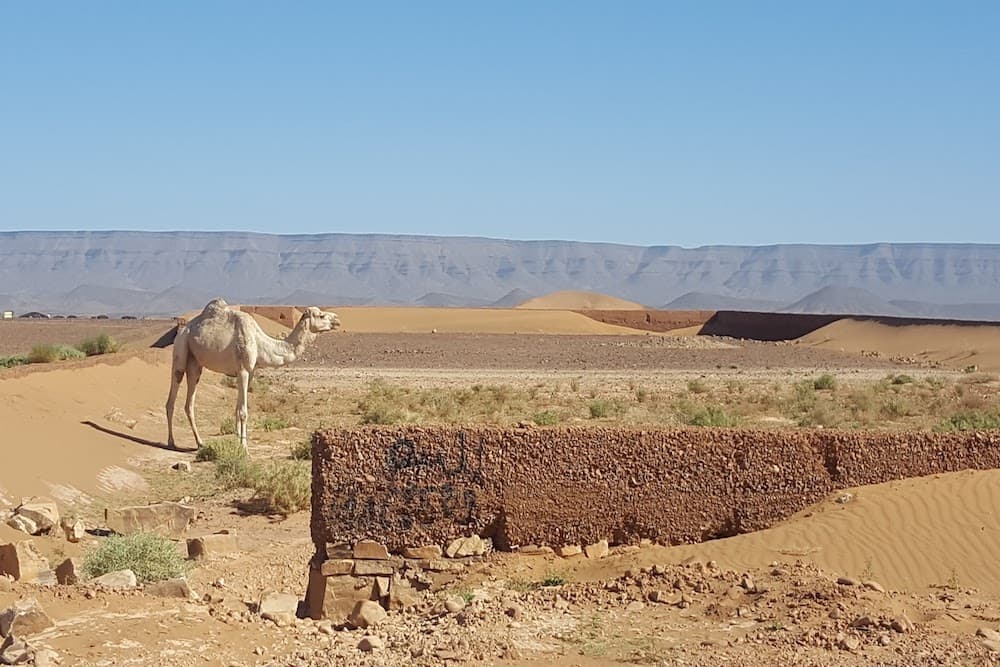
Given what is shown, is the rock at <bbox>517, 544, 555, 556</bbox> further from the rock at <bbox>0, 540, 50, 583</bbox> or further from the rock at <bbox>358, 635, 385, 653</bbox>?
the rock at <bbox>0, 540, 50, 583</bbox>

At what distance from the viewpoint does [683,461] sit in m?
11.3

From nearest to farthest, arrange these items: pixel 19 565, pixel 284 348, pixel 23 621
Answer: pixel 23 621 → pixel 19 565 → pixel 284 348

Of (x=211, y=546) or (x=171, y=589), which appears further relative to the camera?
(x=211, y=546)

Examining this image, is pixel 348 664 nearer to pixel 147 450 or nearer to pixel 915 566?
pixel 915 566

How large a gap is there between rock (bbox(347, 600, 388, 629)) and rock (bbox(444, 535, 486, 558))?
2.75ft

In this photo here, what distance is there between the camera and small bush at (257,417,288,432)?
78.0 ft

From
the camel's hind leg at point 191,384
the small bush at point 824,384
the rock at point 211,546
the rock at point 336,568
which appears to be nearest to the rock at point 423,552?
the rock at point 336,568

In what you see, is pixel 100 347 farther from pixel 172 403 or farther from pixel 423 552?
pixel 423 552

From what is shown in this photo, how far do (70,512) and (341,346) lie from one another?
40.4m

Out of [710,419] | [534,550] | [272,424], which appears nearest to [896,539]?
[534,550]

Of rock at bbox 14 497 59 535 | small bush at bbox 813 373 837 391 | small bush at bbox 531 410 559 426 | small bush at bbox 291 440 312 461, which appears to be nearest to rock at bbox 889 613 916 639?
rock at bbox 14 497 59 535

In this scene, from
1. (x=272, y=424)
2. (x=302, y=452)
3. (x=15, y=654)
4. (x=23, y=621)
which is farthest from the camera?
(x=272, y=424)

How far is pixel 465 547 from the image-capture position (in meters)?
10.9

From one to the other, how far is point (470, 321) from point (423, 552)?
216 feet
